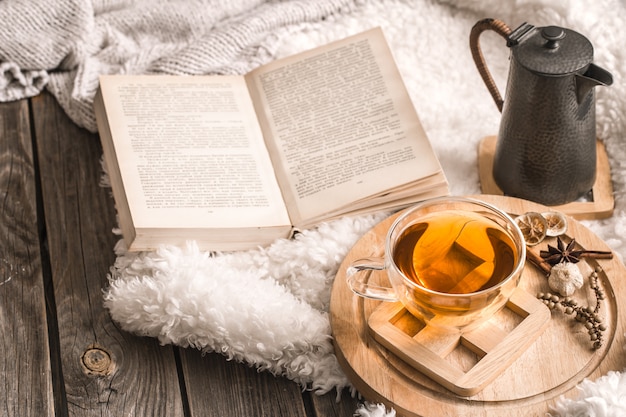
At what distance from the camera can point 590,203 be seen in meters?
1.05

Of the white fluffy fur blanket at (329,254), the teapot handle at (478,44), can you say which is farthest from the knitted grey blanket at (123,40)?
the teapot handle at (478,44)

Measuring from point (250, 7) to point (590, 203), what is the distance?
603mm

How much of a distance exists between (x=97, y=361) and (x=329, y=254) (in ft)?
0.95

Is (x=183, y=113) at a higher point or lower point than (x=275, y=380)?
higher

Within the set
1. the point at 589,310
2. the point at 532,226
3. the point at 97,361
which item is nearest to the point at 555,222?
the point at 532,226

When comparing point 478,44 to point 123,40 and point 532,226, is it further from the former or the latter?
point 123,40

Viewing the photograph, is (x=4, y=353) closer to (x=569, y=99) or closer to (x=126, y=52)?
(x=126, y=52)

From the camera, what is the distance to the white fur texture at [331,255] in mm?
922

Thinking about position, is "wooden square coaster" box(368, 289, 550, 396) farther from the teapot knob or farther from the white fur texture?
the teapot knob

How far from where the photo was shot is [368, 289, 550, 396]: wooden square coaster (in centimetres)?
84

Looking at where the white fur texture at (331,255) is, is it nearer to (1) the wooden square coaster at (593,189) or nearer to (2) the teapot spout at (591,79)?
(1) the wooden square coaster at (593,189)

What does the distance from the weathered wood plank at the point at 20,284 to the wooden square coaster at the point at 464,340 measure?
381mm

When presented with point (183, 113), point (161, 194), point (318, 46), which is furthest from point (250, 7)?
point (161, 194)

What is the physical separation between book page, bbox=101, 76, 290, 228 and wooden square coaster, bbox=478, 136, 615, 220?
0.89 ft
